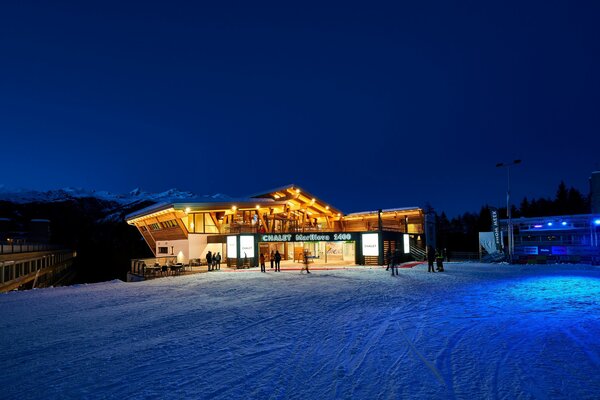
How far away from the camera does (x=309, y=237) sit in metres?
25.9

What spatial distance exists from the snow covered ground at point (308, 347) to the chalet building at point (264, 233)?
44.5 feet

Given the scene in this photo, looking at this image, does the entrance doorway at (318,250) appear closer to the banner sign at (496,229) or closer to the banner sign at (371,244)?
the banner sign at (371,244)

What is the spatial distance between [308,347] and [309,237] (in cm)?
1998

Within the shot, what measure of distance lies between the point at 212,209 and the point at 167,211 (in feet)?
11.7

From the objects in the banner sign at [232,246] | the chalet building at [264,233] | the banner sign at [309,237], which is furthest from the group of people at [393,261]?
the banner sign at [232,246]

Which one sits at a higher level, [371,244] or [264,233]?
[264,233]

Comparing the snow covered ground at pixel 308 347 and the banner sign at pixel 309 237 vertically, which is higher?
the banner sign at pixel 309 237

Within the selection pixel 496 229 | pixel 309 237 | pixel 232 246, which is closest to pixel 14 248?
pixel 232 246

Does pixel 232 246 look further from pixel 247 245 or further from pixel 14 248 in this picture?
pixel 14 248

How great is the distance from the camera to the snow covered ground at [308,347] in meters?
4.27

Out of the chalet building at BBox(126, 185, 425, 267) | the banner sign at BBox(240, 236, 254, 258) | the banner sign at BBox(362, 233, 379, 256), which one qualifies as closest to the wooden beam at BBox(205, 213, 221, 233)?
the chalet building at BBox(126, 185, 425, 267)

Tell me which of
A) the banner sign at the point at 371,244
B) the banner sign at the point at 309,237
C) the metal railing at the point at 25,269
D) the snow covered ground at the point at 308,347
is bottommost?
the metal railing at the point at 25,269

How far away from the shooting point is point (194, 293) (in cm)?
1285

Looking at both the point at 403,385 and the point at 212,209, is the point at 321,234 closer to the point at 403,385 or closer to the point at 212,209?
the point at 212,209
